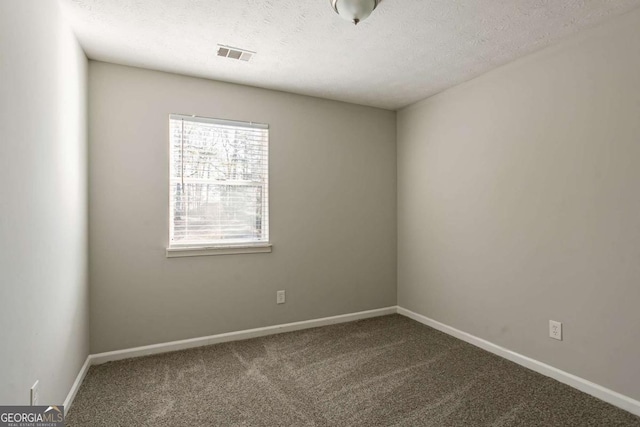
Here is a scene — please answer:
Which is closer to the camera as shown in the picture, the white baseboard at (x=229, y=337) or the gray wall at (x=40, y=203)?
the gray wall at (x=40, y=203)

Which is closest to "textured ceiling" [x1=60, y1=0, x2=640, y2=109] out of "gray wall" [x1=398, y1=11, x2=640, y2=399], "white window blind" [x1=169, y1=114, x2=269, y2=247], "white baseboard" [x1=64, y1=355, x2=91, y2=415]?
"gray wall" [x1=398, y1=11, x2=640, y2=399]

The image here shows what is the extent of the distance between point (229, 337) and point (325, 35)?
2.63m

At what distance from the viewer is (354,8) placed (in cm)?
187

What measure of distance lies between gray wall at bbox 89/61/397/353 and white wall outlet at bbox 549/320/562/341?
1.73m

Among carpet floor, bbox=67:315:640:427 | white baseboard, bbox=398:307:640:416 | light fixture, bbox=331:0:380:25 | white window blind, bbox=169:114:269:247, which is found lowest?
carpet floor, bbox=67:315:640:427

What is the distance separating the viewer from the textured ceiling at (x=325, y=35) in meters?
1.94

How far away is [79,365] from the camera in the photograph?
230 cm

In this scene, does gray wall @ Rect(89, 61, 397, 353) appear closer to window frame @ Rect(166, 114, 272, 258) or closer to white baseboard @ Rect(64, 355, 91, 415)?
window frame @ Rect(166, 114, 272, 258)

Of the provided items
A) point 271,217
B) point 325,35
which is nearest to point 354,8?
point 325,35

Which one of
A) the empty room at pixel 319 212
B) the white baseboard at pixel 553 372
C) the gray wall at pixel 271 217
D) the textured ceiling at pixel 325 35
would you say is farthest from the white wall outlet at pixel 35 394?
the white baseboard at pixel 553 372

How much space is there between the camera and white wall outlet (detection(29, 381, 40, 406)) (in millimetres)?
1491
